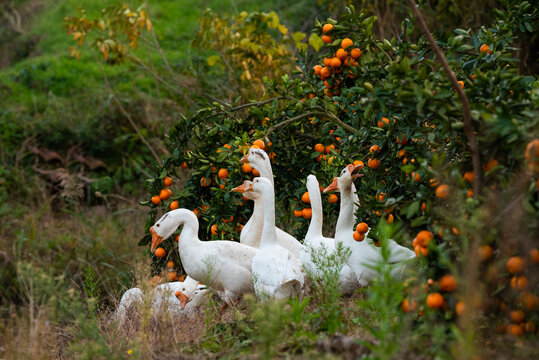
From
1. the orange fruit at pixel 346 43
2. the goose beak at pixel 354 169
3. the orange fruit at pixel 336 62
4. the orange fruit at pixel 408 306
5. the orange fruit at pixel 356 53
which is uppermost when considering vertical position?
the orange fruit at pixel 346 43

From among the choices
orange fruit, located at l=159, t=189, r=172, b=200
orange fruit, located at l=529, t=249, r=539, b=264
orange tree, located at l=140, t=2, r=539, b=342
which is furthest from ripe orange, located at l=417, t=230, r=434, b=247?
orange fruit, located at l=159, t=189, r=172, b=200

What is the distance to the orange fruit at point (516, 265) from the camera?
205cm

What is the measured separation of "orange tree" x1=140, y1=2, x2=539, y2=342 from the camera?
84.6 inches

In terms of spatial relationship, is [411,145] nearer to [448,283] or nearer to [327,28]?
[448,283]

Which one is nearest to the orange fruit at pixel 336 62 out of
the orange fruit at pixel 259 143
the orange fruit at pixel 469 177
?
the orange fruit at pixel 259 143

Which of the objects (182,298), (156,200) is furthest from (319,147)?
(182,298)

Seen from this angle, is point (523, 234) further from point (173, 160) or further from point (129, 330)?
point (173, 160)

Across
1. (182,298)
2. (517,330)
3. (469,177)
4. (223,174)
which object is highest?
(469,177)

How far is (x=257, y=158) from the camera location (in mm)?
3564

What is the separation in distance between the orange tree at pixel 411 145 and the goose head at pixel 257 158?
0.14 metres

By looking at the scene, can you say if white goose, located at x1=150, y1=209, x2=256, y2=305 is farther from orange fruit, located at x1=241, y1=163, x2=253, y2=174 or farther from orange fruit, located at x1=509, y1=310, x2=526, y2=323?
orange fruit, located at x1=509, y1=310, x2=526, y2=323

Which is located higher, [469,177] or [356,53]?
[356,53]

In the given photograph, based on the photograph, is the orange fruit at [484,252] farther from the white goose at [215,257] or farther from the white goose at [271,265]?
the white goose at [215,257]

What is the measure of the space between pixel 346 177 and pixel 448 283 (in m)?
1.31
